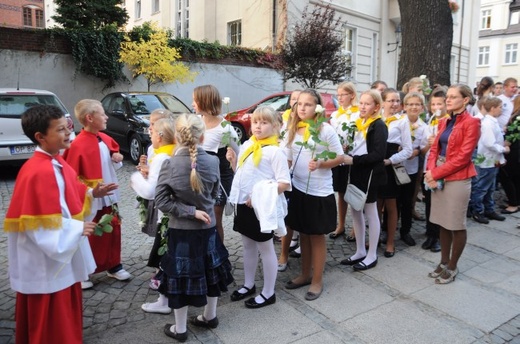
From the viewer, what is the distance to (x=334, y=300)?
3729 millimetres

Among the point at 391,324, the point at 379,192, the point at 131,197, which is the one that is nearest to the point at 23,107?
the point at 131,197

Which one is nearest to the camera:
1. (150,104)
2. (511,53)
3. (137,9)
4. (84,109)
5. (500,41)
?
(84,109)

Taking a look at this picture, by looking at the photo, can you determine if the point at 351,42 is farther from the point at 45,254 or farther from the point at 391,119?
the point at 45,254

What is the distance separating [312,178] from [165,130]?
1.34 meters

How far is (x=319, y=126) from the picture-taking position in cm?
354

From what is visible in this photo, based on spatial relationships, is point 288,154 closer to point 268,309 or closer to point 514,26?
point 268,309

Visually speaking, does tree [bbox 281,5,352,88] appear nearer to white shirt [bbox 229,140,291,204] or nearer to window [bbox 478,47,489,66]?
white shirt [bbox 229,140,291,204]

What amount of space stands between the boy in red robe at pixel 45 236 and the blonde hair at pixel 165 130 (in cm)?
74

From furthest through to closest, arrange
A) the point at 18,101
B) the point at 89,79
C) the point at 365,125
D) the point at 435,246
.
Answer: the point at 89,79, the point at 18,101, the point at 435,246, the point at 365,125

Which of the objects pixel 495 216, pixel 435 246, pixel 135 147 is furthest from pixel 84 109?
pixel 495 216

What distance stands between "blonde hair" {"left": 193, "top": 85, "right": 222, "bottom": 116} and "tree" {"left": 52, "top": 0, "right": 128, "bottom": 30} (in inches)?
698

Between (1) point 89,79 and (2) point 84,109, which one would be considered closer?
(2) point 84,109

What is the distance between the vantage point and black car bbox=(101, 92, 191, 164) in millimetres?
9109

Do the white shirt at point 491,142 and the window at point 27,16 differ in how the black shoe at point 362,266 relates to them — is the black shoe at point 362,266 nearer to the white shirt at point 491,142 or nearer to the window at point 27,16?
the white shirt at point 491,142
